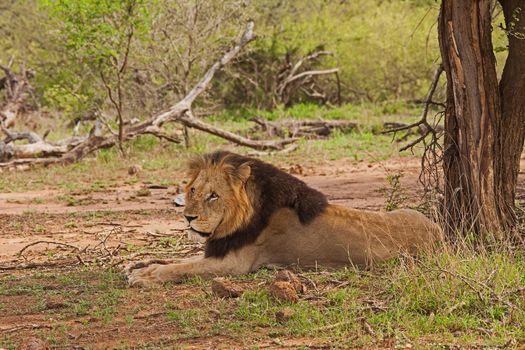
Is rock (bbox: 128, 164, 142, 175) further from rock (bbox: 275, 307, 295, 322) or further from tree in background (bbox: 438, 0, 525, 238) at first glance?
rock (bbox: 275, 307, 295, 322)

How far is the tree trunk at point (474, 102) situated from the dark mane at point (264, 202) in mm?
1125

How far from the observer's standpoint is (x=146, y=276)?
234 inches

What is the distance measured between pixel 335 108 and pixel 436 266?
18091 mm

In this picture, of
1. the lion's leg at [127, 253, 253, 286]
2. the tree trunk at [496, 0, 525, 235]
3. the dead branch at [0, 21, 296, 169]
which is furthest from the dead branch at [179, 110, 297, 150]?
the lion's leg at [127, 253, 253, 286]

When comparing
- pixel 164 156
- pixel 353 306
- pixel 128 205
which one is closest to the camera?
pixel 353 306

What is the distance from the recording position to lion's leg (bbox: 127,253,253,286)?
5910 mm

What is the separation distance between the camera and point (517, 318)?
452 centimetres

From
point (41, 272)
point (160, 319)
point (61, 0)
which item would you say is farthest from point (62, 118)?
point (160, 319)

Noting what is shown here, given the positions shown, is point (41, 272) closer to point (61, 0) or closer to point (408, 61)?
point (61, 0)

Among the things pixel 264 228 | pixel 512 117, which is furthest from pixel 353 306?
pixel 512 117

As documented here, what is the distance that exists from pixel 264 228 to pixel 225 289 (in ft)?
2.82

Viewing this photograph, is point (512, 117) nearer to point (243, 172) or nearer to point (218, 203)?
point (243, 172)

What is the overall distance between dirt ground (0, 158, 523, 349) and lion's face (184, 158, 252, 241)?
39cm

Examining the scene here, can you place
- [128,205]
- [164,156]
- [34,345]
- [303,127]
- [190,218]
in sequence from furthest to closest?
1. [303,127]
2. [164,156]
3. [128,205]
4. [190,218]
5. [34,345]
